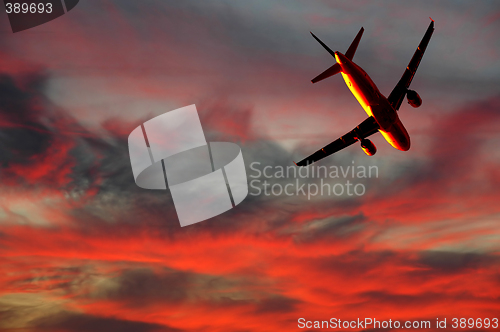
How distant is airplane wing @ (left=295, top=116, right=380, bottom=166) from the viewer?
2970 inches

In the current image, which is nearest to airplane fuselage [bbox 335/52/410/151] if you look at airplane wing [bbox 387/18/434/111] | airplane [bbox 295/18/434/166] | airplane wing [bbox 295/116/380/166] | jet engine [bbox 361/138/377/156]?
airplane [bbox 295/18/434/166]

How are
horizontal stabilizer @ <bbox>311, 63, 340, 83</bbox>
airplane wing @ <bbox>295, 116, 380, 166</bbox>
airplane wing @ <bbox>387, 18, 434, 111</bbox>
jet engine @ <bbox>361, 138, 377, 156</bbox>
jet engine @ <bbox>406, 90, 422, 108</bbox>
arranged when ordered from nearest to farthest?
1. horizontal stabilizer @ <bbox>311, 63, 340, 83</bbox>
2. jet engine @ <bbox>406, 90, 422, 108</bbox>
3. airplane wing @ <bbox>387, 18, 434, 111</bbox>
4. jet engine @ <bbox>361, 138, 377, 156</bbox>
5. airplane wing @ <bbox>295, 116, 380, 166</bbox>

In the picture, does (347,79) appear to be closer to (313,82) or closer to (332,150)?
(313,82)

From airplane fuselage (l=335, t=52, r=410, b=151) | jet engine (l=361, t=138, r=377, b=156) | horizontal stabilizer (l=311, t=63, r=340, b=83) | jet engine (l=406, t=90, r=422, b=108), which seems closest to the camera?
airplane fuselage (l=335, t=52, r=410, b=151)

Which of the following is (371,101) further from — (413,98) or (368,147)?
(368,147)

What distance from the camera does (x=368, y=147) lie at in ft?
242

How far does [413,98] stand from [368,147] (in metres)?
10.9

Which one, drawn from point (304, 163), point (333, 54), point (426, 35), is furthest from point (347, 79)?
point (304, 163)

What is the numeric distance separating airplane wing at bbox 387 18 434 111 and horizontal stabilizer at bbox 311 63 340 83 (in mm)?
14051

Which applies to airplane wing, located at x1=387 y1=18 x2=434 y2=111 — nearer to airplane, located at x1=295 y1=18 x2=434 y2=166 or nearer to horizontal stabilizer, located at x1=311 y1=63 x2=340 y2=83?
airplane, located at x1=295 y1=18 x2=434 y2=166

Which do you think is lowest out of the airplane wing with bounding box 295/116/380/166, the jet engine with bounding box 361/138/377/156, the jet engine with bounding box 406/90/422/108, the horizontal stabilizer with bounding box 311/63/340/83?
the jet engine with bounding box 361/138/377/156

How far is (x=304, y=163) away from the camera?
8538 cm

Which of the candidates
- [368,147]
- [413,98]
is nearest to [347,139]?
[368,147]

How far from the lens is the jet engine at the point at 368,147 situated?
73688 millimetres
